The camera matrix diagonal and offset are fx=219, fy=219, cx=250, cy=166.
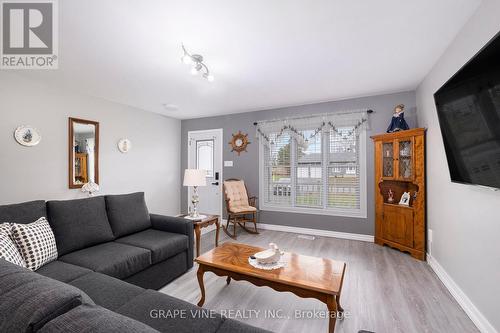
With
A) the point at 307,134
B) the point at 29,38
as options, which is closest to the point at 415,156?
the point at 307,134

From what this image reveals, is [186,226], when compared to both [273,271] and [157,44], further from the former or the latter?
[157,44]

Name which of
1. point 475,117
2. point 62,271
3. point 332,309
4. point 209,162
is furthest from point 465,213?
point 209,162

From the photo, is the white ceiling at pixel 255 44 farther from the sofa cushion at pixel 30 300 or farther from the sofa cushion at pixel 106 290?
the sofa cushion at pixel 106 290

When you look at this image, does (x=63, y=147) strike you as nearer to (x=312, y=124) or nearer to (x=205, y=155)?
(x=205, y=155)

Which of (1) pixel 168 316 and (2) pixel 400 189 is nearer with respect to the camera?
(1) pixel 168 316

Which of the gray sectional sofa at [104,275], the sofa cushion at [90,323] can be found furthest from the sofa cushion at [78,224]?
the sofa cushion at [90,323]

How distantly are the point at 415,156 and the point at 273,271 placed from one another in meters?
2.70

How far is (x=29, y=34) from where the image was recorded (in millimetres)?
2068

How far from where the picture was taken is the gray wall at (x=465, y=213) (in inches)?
64.4

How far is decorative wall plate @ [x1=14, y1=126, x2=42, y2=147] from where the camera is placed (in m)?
2.92

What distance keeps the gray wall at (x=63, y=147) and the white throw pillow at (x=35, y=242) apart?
1642 mm

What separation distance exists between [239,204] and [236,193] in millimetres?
234

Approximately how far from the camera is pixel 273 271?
5.96 ft

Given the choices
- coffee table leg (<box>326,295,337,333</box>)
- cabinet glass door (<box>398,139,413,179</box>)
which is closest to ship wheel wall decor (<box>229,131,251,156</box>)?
cabinet glass door (<box>398,139,413,179</box>)
